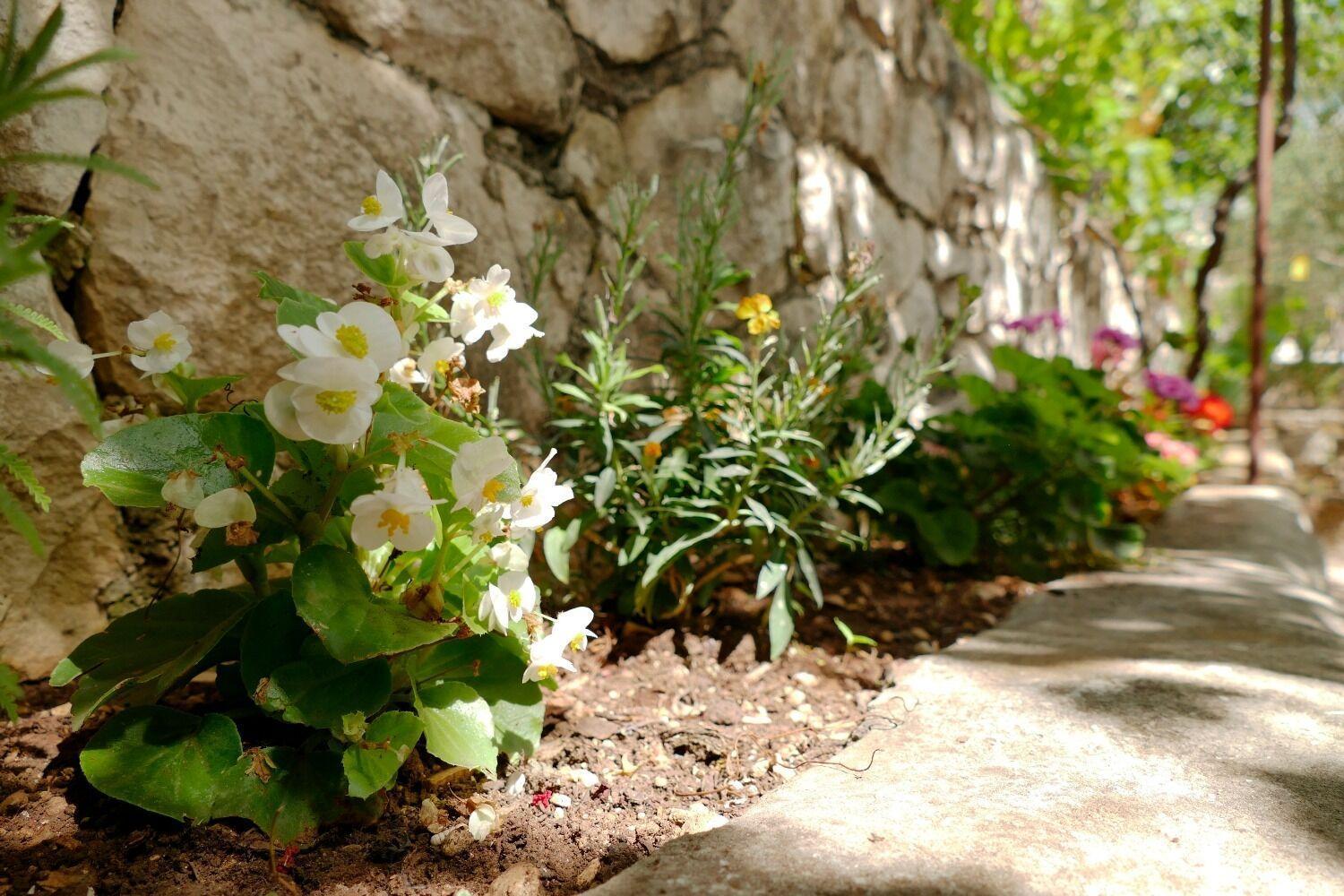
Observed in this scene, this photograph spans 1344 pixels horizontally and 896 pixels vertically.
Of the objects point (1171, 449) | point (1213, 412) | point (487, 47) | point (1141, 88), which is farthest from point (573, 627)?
point (1141, 88)

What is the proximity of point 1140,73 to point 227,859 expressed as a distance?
7147mm

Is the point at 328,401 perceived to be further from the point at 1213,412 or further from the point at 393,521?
the point at 1213,412

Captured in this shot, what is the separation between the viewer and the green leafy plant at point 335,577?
1.05 metres

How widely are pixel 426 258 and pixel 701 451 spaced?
0.84 m

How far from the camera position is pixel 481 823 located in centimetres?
119

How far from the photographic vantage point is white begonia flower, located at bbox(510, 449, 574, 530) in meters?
1.24

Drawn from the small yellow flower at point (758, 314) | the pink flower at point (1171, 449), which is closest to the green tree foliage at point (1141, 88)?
the pink flower at point (1171, 449)

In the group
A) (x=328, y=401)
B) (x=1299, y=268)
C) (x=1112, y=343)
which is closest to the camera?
(x=328, y=401)

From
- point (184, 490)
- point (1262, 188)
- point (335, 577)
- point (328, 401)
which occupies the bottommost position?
point (335, 577)

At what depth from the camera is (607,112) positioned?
2.31m

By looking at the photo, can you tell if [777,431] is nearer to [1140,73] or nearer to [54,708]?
[54,708]

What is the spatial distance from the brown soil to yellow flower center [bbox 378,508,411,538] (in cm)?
44

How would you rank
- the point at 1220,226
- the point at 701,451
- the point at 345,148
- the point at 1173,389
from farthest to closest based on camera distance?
1. the point at 1220,226
2. the point at 1173,389
3. the point at 701,451
4. the point at 345,148

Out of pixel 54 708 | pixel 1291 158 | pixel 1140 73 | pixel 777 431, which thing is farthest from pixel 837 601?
pixel 1291 158
